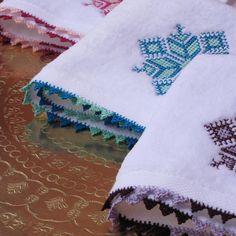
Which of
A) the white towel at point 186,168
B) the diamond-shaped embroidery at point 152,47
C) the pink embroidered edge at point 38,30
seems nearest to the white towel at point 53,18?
the pink embroidered edge at point 38,30

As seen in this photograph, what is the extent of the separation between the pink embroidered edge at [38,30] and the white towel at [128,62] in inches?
3.8

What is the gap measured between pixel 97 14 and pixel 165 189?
1.03ft

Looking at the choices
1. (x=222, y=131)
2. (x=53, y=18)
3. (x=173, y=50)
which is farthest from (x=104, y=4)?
(x=222, y=131)

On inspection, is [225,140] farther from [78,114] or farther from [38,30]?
[38,30]

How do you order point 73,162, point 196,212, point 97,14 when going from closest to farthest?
point 196,212
point 73,162
point 97,14

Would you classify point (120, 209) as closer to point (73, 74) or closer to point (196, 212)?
point (196, 212)

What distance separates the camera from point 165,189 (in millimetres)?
393

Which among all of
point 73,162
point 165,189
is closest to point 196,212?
point 165,189

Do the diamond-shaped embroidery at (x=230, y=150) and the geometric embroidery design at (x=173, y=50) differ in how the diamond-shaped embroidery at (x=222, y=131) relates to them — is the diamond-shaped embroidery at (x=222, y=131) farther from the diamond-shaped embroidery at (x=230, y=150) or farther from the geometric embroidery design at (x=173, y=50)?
the geometric embroidery design at (x=173, y=50)

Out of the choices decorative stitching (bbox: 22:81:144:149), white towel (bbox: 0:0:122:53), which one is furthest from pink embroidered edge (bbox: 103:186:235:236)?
white towel (bbox: 0:0:122:53)

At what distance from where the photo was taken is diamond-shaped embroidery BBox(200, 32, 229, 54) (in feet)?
1.79

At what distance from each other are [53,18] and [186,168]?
33 cm

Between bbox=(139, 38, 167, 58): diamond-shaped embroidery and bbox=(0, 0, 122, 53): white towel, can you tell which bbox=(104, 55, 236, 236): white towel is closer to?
bbox=(139, 38, 167, 58): diamond-shaped embroidery

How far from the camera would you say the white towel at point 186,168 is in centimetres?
Answer: 39
